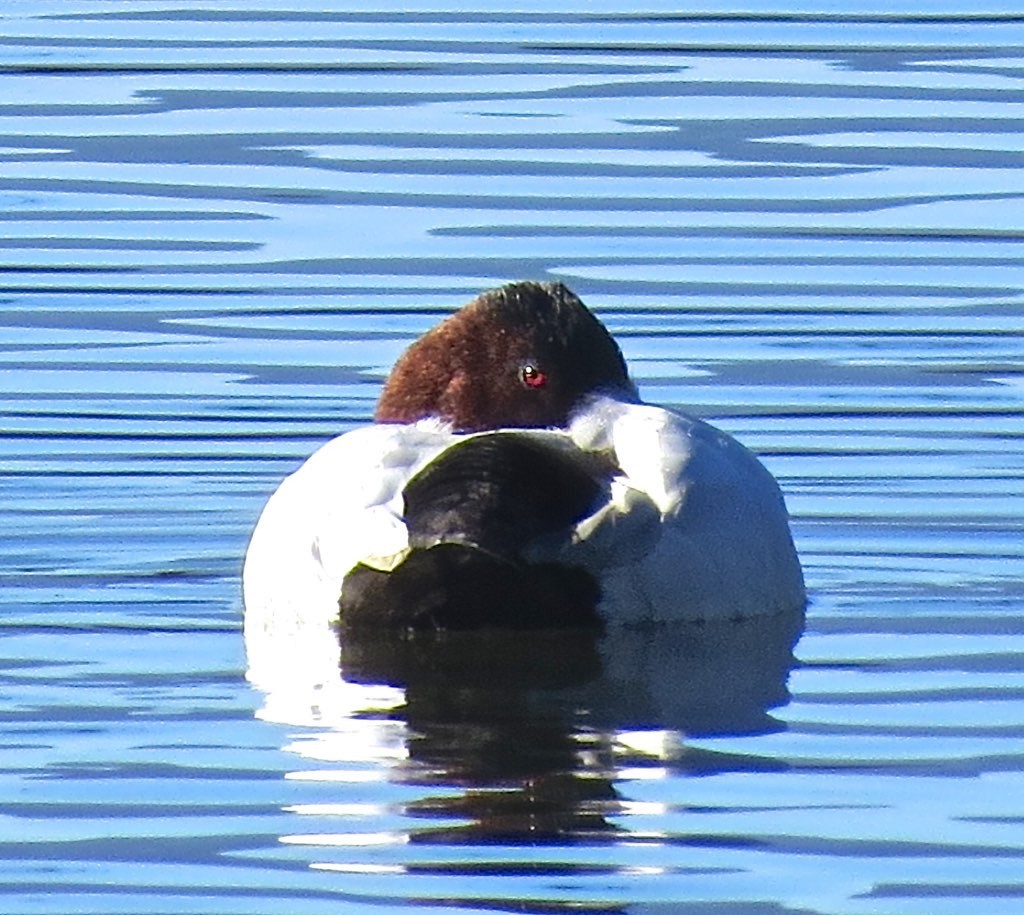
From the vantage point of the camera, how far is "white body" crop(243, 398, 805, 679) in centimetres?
893

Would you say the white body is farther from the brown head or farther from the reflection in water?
the brown head

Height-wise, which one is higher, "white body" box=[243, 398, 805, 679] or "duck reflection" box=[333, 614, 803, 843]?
"white body" box=[243, 398, 805, 679]

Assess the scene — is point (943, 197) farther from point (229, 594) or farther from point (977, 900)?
point (977, 900)

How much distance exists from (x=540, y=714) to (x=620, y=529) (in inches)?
25.1

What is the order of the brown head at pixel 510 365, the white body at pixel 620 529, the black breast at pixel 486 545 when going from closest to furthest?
the black breast at pixel 486 545
the white body at pixel 620 529
the brown head at pixel 510 365

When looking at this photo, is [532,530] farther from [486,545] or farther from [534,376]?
[534,376]

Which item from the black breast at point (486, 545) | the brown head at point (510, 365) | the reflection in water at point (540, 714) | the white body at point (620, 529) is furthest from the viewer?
the brown head at point (510, 365)

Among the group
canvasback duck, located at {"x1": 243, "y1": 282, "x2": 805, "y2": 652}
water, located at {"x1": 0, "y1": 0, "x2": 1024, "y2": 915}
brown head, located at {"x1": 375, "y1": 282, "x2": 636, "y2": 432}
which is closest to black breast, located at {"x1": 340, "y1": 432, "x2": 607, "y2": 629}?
canvasback duck, located at {"x1": 243, "y1": 282, "x2": 805, "y2": 652}

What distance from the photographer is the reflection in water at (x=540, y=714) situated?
738cm

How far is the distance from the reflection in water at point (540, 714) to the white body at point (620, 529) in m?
0.12

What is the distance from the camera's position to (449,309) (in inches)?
516

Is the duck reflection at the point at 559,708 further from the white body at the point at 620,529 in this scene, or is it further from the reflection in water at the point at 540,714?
the white body at the point at 620,529

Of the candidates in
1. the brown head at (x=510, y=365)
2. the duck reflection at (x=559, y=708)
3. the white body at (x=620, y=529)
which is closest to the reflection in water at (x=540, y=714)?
the duck reflection at (x=559, y=708)

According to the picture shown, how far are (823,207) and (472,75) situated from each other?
253 centimetres
